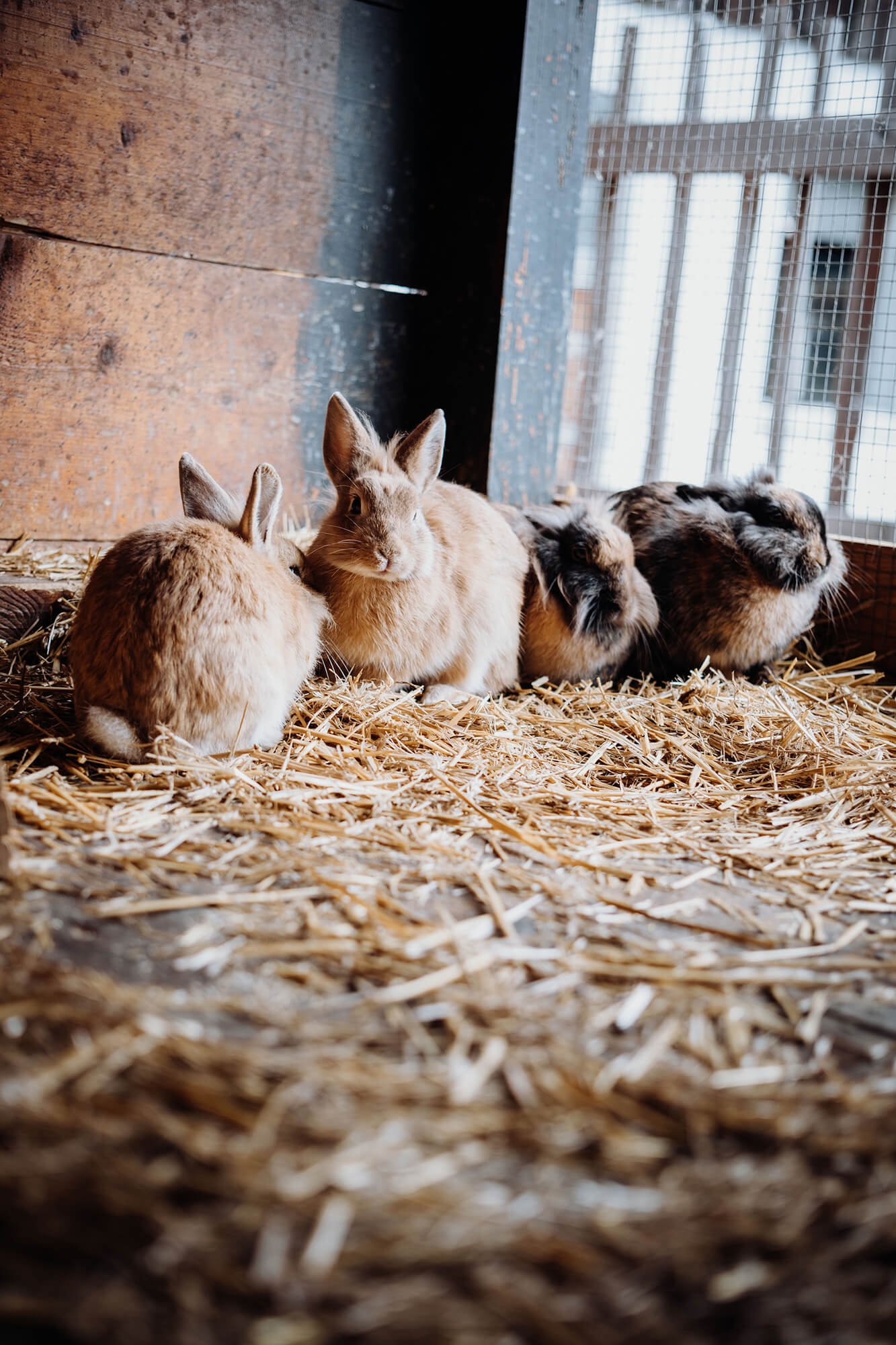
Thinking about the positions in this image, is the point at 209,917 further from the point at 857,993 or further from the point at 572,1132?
the point at 857,993

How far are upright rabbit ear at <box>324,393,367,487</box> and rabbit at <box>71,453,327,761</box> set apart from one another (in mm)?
385

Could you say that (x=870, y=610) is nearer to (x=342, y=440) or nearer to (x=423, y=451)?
(x=423, y=451)

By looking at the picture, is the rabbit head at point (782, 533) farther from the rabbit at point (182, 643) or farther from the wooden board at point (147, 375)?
the rabbit at point (182, 643)

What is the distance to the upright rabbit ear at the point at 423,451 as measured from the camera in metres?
2.92

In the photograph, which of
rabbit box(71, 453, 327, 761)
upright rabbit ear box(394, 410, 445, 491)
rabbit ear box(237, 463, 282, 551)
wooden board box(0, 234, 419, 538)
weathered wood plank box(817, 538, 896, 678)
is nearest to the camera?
rabbit box(71, 453, 327, 761)

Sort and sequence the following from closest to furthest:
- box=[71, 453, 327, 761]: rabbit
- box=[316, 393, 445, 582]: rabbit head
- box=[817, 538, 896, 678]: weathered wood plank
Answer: box=[71, 453, 327, 761]: rabbit → box=[316, 393, 445, 582]: rabbit head → box=[817, 538, 896, 678]: weathered wood plank

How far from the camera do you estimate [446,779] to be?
2.42 metres

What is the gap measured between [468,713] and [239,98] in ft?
6.87

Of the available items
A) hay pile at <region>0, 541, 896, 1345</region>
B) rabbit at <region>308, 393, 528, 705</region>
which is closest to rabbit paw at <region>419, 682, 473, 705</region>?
rabbit at <region>308, 393, 528, 705</region>

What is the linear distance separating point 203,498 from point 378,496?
0.45 m

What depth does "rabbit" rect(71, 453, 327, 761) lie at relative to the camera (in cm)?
227

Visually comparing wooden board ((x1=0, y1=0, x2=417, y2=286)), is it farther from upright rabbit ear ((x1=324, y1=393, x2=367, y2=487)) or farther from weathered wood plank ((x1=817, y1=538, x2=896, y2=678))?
weathered wood plank ((x1=817, y1=538, x2=896, y2=678))

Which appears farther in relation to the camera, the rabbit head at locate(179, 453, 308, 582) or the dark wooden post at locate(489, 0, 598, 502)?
the dark wooden post at locate(489, 0, 598, 502)

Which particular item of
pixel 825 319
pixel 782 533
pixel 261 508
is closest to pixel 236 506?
pixel 261 508
